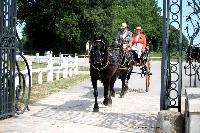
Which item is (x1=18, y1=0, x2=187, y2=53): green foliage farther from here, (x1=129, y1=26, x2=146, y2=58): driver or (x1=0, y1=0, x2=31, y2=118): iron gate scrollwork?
(x1=0, y1=0, x2=31, y2=118): iron gate scrollwork

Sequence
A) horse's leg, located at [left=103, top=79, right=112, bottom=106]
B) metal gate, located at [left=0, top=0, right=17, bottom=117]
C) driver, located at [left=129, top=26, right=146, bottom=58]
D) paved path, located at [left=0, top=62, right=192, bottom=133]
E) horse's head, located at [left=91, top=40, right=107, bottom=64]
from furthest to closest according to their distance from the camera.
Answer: driver, located at [left=129, top=26, right=146, bottom=58], horse's leg, located at [left=103, top=79, right=112, bottom=106], horse's head, located at [left=91, top=40, right=107, bottom=64], metal gate, located at [left=0, top=0, right=17, bottom=117], paved path, located at [left=0, top=62, right=192, bottom=133]

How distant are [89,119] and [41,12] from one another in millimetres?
58240

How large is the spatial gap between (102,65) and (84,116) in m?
2.00

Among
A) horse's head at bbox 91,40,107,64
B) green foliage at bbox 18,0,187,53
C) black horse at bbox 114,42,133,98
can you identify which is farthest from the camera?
green foliage at bbox 18,0,187,53

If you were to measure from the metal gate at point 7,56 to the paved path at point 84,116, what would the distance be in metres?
0.37

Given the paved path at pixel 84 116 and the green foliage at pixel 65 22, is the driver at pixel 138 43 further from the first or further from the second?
the green foliage at pixel 65 22

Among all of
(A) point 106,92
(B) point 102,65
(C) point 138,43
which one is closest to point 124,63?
(C) point 138,43

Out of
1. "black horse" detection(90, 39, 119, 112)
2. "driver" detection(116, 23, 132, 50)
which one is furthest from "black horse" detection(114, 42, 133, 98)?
"black horse" detection(90, 39, 119, 112)

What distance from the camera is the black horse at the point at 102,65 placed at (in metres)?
12.6

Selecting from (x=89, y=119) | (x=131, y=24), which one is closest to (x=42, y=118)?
(x=89, y=119)

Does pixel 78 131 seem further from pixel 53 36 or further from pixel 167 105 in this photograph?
pixel 53 36

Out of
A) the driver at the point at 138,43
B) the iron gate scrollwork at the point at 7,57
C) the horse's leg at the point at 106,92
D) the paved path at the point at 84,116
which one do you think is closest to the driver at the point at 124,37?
the driver at the point at 138,43

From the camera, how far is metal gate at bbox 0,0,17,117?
10.5 meters

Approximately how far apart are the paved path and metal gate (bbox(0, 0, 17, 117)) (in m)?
0.37
